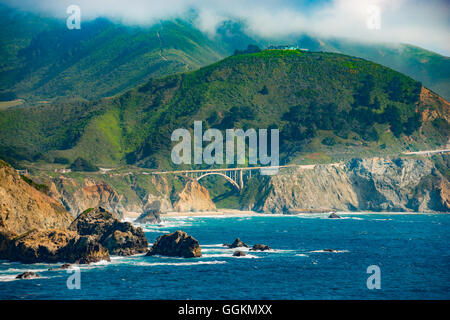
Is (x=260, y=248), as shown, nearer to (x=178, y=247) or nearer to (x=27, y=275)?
(x=178, y=247)

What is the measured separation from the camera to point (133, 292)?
251 feet

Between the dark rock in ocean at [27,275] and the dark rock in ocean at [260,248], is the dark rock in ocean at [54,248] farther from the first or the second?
the dark rock in ocean at [260,248]

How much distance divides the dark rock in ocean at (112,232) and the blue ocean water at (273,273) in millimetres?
3405

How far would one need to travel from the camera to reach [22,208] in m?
109

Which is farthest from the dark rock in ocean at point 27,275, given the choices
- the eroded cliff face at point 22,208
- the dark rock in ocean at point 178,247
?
the dark rock in ocean at point 178,247

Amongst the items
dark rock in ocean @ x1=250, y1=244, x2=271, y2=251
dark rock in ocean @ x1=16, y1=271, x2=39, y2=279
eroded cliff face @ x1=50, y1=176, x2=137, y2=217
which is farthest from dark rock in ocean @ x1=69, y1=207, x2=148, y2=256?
eroded cliff face @ x1=50, y1=176, x2=137, y2=217

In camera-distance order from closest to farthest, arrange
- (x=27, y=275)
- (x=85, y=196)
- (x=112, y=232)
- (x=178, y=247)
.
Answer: (x=27, y=275)
(x=178, y=247)
(x=112, y=232)
(x=85, y=196)

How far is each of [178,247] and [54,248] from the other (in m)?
18.3

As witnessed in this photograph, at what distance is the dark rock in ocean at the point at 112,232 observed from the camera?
10600 centimetres

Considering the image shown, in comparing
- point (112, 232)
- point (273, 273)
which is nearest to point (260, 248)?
point (112, 232)

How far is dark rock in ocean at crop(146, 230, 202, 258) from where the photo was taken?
4107 inches

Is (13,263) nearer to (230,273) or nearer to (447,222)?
(230,273)

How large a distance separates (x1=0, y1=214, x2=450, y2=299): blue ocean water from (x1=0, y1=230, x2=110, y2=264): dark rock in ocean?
2.20 m
